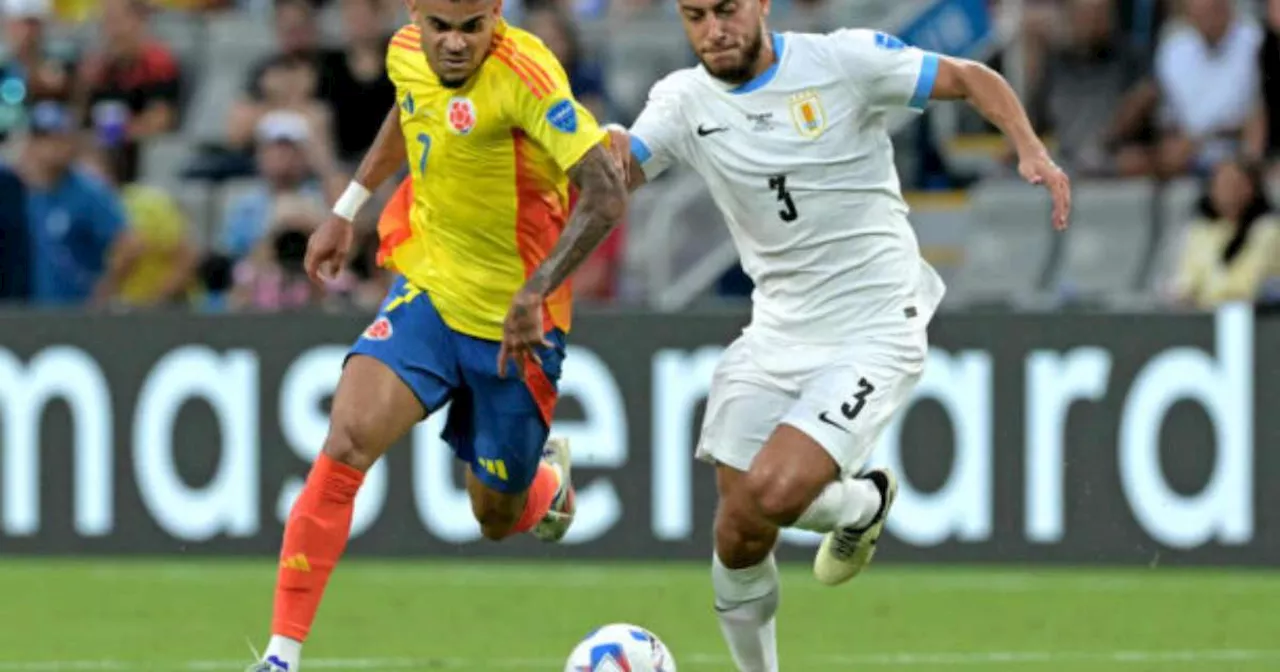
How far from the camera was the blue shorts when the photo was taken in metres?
9.00

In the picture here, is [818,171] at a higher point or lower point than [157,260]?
higher

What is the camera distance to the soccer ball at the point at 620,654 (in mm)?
8430

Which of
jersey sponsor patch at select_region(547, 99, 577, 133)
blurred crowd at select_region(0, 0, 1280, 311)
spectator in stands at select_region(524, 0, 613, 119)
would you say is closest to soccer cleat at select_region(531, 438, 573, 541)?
jersey sponsor patch at select_region(547, 99, 577, 133)

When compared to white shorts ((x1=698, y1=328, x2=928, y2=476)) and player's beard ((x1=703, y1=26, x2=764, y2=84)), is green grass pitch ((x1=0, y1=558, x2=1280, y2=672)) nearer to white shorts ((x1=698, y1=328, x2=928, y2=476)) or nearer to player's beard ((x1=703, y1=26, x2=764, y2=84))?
white shorts ((x1=698, y1=328, x2=928, y2=476))

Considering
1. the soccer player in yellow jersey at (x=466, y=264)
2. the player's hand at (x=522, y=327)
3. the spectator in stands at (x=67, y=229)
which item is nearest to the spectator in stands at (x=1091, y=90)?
the spectator in stands at (x=67, y=229)

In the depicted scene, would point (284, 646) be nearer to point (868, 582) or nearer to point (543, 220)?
point (543, 220)

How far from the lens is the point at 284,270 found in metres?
14.7

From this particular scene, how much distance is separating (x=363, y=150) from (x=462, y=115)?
7294 millimetres

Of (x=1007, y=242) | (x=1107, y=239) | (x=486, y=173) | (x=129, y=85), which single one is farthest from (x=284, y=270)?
(x=486, y=173)

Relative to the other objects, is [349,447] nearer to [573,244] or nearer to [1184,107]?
[573,244]

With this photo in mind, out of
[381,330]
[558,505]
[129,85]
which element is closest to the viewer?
[381,330]

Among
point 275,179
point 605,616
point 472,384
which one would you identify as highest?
point 472,384

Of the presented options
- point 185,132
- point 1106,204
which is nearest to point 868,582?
point 1106,204

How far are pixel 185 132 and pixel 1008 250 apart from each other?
5.41 meters
